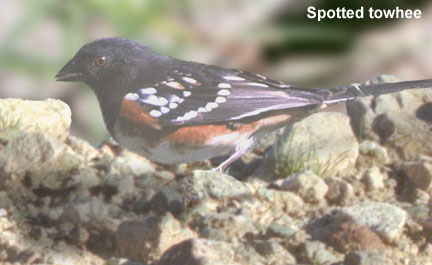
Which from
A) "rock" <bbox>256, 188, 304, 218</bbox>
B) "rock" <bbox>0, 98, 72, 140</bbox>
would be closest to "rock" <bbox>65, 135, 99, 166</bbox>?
"rock" <bbox>0, 98, 72, 140</bbox>

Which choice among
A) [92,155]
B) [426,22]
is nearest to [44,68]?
[92,155]

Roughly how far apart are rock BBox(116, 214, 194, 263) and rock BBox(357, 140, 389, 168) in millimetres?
808

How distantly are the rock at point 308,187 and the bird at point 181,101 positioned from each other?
194 millimetres

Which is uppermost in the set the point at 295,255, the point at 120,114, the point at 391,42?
the point at 391,42

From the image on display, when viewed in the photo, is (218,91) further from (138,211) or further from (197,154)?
(138,211)

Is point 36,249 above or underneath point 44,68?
underneath

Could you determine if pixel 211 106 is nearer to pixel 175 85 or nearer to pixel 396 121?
pixel 175 85

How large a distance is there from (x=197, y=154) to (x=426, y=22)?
250 centimetres

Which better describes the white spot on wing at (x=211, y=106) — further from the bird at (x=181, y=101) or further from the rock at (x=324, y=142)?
the rock at (x=324, y=142)

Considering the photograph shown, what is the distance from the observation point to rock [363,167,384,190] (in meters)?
2.96

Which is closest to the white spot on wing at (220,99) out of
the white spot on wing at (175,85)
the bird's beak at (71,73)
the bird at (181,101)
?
the bird at (181,101)

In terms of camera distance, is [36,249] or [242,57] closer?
[36,249]

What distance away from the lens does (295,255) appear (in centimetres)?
263

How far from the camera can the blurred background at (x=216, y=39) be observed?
10.8 feet
